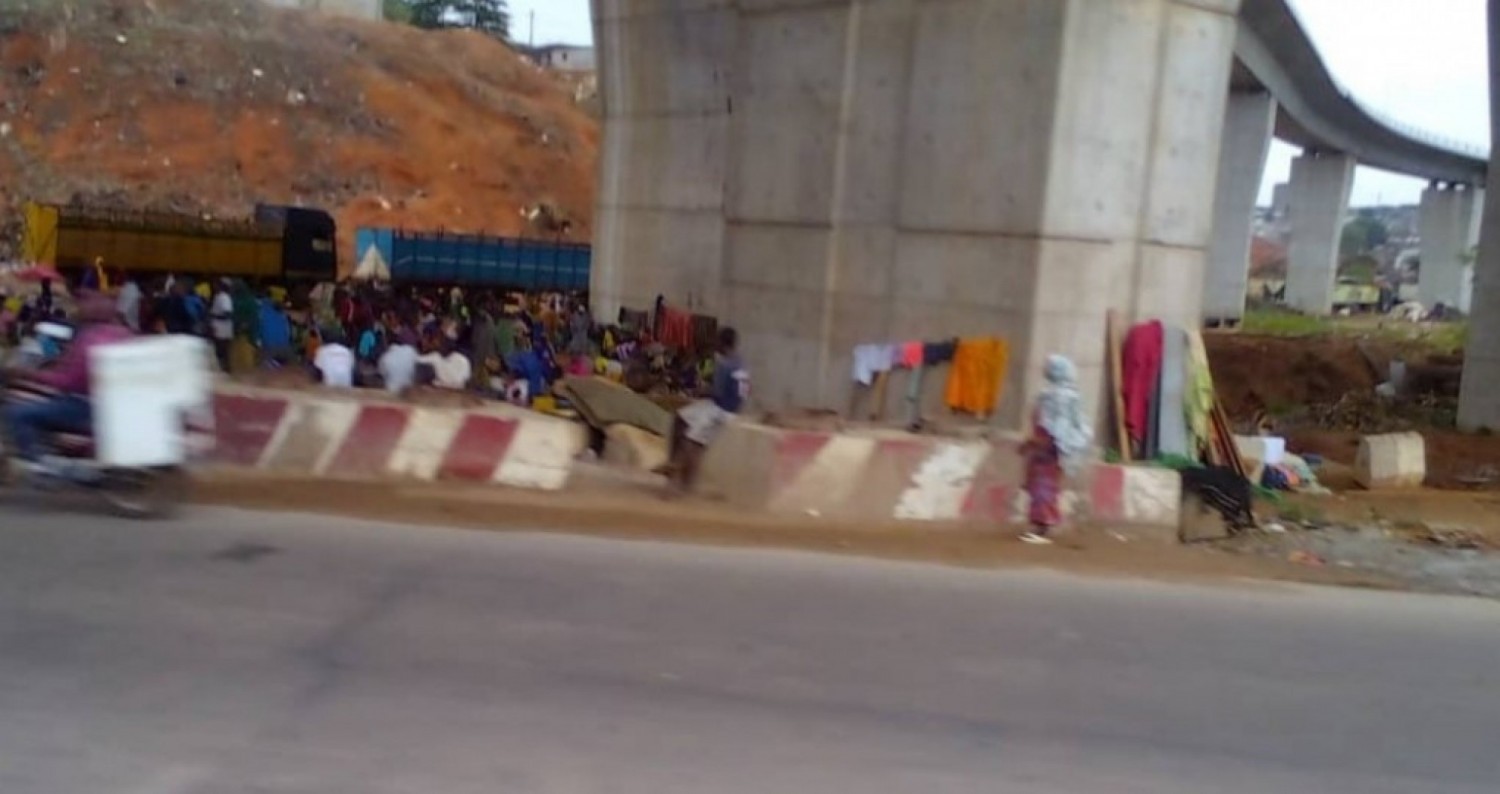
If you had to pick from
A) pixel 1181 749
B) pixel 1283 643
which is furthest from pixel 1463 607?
pixel 1181 749

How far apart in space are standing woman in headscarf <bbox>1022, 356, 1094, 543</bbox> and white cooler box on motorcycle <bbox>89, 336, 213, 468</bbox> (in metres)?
5.65

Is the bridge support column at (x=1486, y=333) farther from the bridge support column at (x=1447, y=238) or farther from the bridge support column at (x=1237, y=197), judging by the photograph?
the bridge support column at (x=1447, y=238)

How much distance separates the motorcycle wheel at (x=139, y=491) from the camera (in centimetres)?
838

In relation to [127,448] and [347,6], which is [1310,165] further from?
[127,448]

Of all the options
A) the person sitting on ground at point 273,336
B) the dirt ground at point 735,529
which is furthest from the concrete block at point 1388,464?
the person sitting on ground at point 273,336

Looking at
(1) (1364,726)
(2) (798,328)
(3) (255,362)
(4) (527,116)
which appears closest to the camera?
(1) (1364,726)

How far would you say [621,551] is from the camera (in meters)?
8.46

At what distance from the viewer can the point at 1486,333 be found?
23.5 metres

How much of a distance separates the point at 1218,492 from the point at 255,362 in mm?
13702

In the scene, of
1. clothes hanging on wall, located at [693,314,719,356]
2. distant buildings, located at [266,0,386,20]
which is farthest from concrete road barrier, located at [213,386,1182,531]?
distant buildings, located at [266,0,386,20]

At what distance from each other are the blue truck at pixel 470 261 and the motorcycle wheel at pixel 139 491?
77.1 feet

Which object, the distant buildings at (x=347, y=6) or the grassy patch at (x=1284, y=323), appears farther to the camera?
the distant buildings at (x=347, y=6)

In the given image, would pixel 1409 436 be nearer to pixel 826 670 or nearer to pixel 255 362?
pixel 826 670

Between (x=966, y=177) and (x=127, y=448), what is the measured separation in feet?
23.4
